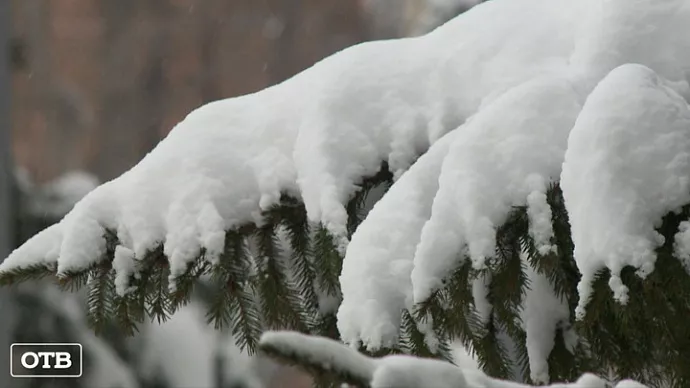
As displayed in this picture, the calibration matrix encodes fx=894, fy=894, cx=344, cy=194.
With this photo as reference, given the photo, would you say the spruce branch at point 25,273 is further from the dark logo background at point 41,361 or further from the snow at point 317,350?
the dark logo background at point 41,361

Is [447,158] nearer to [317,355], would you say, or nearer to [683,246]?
[683,246]

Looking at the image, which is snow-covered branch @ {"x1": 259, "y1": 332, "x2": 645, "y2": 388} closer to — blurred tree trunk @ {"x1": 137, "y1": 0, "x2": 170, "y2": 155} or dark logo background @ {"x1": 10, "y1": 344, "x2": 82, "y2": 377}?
dark logo background @ {"x1": 10, "y1": 344, "x2": 82, "y2": 377}

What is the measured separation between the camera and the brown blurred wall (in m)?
3.50

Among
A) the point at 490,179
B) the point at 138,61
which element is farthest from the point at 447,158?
the point at 138,61

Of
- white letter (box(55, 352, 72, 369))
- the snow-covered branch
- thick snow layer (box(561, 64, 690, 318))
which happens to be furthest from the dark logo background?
the snow-covered branch

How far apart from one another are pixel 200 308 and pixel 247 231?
68.4 inches

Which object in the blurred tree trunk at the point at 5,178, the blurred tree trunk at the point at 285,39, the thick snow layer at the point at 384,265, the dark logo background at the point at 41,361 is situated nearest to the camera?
the thick snow layer at the point at 384,265

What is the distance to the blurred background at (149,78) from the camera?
8.61ft

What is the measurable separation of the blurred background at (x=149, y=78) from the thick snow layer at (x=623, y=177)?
187 centimetres

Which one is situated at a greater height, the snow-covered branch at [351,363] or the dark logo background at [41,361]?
the dark logo background at [41,361]

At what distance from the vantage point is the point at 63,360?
2.43 meters

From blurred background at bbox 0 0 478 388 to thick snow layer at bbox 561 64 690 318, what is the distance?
6.15 feet

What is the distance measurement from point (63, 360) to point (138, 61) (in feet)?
5.84

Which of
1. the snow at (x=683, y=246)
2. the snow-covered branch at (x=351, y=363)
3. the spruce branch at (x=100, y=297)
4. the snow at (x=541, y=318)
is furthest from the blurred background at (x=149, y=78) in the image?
the snow-covered branch at (x=351, y=363)
